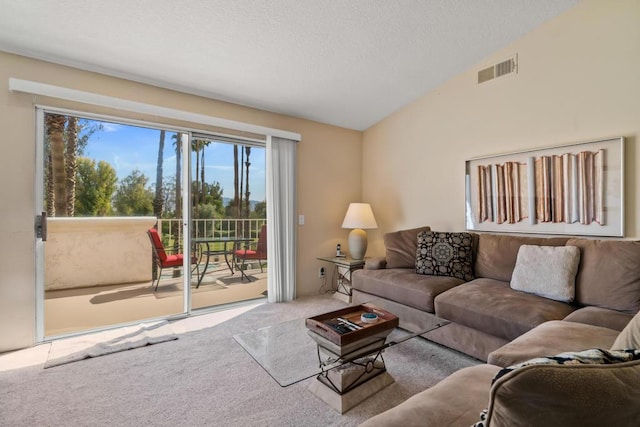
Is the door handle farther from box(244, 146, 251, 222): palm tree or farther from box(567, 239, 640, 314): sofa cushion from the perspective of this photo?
box(567, 239, 640, 314): sofa cushion

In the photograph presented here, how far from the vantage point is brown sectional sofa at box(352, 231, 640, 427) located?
533 millimetres

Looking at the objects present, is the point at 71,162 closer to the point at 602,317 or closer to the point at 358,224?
the point at 358,224

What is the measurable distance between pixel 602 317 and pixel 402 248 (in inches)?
67.5

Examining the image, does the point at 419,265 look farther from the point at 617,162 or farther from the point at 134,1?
the point at 134,1

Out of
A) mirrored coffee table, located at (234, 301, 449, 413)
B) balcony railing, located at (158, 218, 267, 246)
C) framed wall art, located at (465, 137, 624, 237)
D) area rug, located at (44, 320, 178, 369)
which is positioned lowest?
area rug, located at (44, 320, 178, 369)

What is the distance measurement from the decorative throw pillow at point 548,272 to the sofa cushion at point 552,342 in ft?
1.76

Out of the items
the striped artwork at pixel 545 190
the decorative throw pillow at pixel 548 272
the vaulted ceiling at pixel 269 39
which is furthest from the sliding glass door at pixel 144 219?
the decorative throw pillow at pixel 548 272

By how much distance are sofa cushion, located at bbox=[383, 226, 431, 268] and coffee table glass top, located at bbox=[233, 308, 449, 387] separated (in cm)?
99

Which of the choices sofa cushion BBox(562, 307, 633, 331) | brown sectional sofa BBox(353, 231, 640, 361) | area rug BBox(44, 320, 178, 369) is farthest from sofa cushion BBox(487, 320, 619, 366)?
area rug BBox(44, 320, 178, 369)

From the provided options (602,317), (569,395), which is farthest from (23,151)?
(602,317)

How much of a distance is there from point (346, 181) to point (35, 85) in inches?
131

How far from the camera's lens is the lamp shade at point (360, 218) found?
3.87 meters

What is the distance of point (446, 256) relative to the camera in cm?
293

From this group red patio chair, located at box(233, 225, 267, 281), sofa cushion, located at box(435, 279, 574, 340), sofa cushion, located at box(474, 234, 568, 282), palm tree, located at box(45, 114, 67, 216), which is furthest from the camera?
red patio chair, located at box(233, 225, 267, 281)
